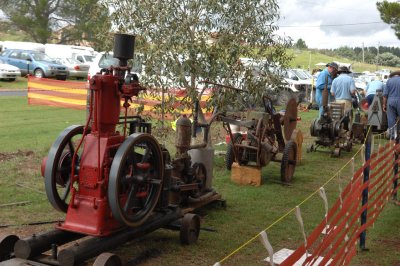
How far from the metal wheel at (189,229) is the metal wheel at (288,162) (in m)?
3.14

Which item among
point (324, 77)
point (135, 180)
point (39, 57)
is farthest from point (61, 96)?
point (39, 57)

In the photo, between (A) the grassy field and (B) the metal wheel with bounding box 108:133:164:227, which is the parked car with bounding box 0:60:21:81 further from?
(B) the metal wheel with bounding box 108:133:164:227

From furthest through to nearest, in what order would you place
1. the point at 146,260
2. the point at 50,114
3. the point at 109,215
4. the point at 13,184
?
the point at 50,114 < the point at 13,184 < the point at 146,260 < the point at 109,215

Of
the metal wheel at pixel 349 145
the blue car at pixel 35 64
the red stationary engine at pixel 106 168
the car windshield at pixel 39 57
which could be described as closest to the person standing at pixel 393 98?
the metal wheel at pixel 349 145

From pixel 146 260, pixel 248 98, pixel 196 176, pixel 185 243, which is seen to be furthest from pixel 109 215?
pixel 248 98

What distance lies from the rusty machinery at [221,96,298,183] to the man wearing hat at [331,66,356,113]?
11.4 feet

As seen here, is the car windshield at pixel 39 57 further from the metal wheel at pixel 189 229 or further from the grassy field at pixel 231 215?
the metal wheel at pixel 189 229

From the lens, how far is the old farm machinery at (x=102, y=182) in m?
4.25

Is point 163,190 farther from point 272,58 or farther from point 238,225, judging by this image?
point 272,58

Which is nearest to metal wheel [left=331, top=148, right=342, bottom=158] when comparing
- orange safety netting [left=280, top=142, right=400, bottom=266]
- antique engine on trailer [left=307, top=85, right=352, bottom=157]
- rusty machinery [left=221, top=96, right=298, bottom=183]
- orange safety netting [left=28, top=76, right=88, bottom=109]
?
antique engine on trailer [left=307, top=85, right=352, bottom=157]

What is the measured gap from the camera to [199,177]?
250 inches

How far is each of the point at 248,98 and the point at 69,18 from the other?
4133cm

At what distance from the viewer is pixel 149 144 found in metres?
4.75

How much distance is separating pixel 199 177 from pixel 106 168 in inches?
81.4
